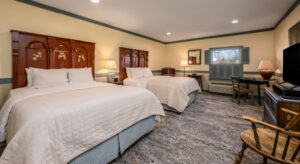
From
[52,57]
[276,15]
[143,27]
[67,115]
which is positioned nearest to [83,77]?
[52,57]

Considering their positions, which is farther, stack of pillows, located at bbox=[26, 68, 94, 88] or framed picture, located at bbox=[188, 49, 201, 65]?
framed picture, located at bbox=[188, 49, 201, 65]

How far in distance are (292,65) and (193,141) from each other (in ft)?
6.17

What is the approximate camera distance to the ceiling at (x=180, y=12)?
299 cm

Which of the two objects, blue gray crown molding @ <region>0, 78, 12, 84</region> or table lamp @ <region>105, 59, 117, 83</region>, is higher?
table lamp @ <region>105, 59, 117, 83</region>

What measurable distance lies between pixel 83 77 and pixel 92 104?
1.87 meters

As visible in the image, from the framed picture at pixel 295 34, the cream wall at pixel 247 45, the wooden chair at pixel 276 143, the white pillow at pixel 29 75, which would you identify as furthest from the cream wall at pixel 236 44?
the white pillow at pixel 29 75

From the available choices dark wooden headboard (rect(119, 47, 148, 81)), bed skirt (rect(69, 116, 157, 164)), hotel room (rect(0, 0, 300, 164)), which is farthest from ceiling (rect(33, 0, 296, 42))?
bed skirt (rect(69, 116, 157, 164))

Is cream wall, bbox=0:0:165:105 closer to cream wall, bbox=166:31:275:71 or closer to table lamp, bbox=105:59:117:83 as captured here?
table lamp, bbox=105:59:117:83

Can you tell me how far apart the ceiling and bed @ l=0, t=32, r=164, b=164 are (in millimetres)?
1611

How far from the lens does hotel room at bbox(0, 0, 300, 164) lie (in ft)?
4.51

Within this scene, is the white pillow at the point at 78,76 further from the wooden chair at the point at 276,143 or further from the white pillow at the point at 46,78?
the wooden chair at the point at 276,143

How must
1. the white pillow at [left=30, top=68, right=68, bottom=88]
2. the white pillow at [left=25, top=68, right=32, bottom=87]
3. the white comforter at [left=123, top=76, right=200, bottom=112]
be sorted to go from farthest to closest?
the white comforter at [left=123, top=76, right=200, bottom=112], the white pillow at [left=25, top=68, right=32, bottom=87], the white pillow at [left=30, top=68, right=68, bottom=88]

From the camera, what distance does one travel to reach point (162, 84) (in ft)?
12.6

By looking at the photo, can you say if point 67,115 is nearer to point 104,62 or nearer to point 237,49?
point 104,62
